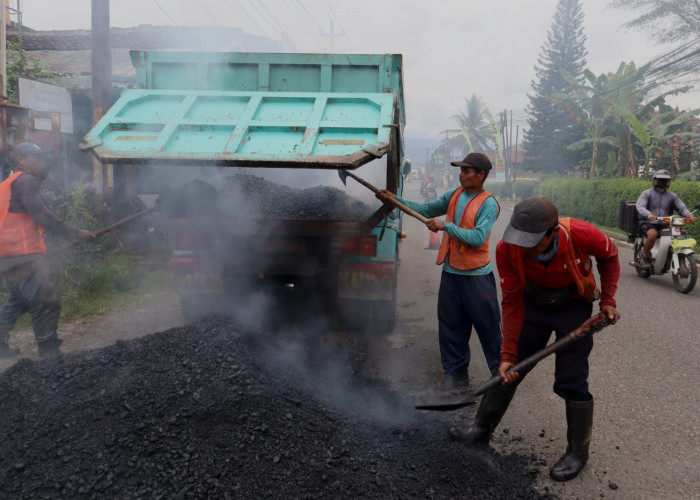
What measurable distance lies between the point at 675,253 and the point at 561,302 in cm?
557

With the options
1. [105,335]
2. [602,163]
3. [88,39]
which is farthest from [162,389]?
[602,163]

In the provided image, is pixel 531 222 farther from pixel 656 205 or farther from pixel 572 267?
pixel 656 205

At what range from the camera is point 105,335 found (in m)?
4.94

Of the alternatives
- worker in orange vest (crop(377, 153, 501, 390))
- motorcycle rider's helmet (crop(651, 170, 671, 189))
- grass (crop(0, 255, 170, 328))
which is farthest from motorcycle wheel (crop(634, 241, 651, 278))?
grass (crop(0, 255, 170, 328))

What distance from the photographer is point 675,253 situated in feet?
23.3

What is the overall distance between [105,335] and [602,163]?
2194 cm

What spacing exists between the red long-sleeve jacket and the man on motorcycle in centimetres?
544

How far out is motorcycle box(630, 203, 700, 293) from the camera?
6.94 m

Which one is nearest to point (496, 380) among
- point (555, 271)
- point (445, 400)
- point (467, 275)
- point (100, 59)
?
point (445, 400)

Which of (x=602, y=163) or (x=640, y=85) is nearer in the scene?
(x=640, y=85)

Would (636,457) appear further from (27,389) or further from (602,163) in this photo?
(602,163)

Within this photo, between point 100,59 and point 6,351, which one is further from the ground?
point 100,59

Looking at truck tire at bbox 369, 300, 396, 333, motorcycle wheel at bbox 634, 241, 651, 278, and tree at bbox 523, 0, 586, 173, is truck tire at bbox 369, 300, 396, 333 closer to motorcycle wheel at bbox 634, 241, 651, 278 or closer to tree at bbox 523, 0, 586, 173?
motorcycle wheel at bbox 634, 241, 651, 278

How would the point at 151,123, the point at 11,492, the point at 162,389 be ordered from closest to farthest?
the point at 11,492 < the point at 162,389 < the point at 151,123
